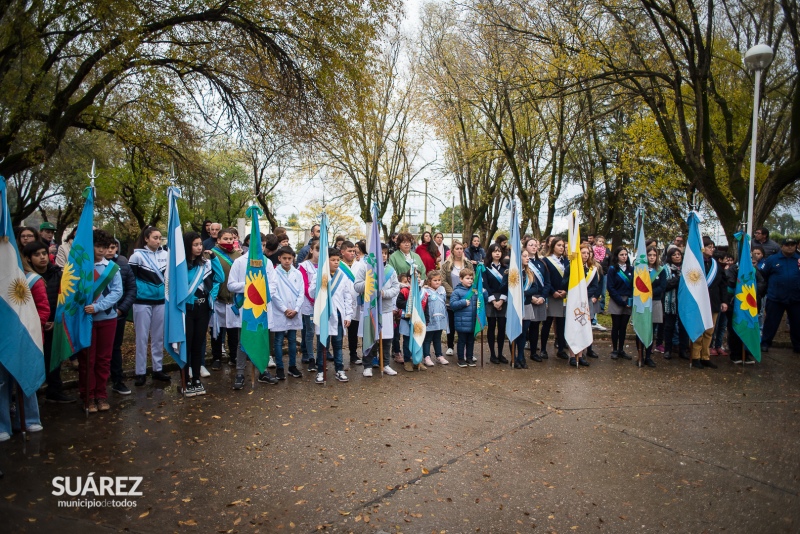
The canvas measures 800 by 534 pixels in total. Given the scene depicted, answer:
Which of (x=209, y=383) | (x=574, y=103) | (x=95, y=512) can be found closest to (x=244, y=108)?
(x=209, y=383)

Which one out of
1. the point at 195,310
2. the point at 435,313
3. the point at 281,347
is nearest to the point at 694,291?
the point at 435,313

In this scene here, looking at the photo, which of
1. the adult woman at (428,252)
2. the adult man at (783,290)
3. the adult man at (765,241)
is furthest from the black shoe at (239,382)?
the adult man at (765,241)

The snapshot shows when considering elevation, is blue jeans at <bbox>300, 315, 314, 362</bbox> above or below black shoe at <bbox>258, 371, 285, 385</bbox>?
above

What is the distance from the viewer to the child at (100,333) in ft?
20.1

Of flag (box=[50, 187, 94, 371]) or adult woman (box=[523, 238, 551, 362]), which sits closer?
flag (box=[50, 187, 94, 371])

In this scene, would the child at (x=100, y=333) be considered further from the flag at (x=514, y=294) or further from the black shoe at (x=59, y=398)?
the flag at (x=514, y=294)

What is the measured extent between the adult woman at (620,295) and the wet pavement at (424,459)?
216 cm

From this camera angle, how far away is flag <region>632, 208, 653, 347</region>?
9.18 m

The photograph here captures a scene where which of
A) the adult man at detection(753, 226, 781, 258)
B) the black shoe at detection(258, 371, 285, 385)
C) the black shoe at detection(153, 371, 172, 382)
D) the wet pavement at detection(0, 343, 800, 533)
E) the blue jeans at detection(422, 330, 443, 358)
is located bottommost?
the wet pavement at detection(0, 343, 800, 533)

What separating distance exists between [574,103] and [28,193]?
104 feet

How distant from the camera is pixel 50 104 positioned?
11656mm

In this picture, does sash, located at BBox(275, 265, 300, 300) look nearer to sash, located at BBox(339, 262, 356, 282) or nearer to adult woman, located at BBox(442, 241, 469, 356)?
sash, located at BBox(339, 262, 356, 282)

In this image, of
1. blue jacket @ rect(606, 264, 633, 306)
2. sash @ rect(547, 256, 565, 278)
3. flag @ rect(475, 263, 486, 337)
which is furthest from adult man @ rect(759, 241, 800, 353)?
flag @ rect(475, 263, 486, 337)

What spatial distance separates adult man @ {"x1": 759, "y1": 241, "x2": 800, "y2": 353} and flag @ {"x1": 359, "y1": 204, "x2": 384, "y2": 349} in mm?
7790
